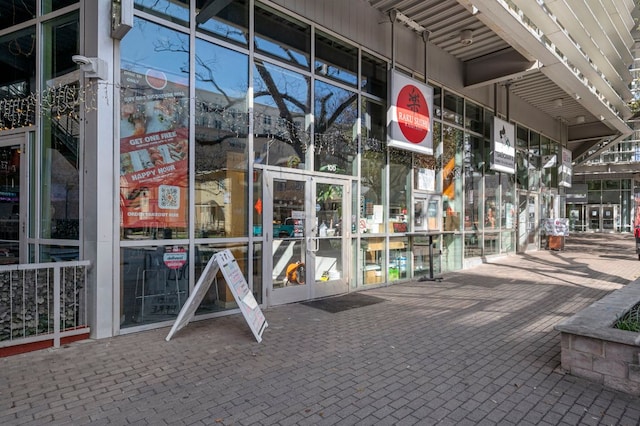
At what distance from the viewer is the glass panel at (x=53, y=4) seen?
4.91 m

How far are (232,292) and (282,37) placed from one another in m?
4.29

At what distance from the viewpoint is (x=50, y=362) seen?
12.6 feet

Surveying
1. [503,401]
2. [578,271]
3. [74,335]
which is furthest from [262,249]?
[578,271]

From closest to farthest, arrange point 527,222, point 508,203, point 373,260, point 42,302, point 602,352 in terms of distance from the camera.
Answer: point 602,352 < point 42,302 < point 373,260 < point 508,203 < point 527,222

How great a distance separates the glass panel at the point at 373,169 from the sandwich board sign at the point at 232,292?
11.3 feet

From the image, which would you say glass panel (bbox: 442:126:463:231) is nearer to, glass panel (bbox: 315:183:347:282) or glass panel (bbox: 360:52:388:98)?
glass panel (bbox: 360:52:388:98)

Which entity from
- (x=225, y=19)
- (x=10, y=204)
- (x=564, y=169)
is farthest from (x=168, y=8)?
(x=564, y=169)

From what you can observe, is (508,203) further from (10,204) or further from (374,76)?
(10,204)

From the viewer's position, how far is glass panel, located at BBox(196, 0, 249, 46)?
5.41m

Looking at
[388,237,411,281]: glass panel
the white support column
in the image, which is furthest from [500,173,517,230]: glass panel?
the white support column

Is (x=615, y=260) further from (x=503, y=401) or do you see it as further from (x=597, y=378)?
(x=503, y=401)

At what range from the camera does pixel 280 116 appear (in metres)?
6.44

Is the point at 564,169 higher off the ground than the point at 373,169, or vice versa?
the point at 564,169

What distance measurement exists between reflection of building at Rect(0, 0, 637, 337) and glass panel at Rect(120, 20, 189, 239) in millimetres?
18
